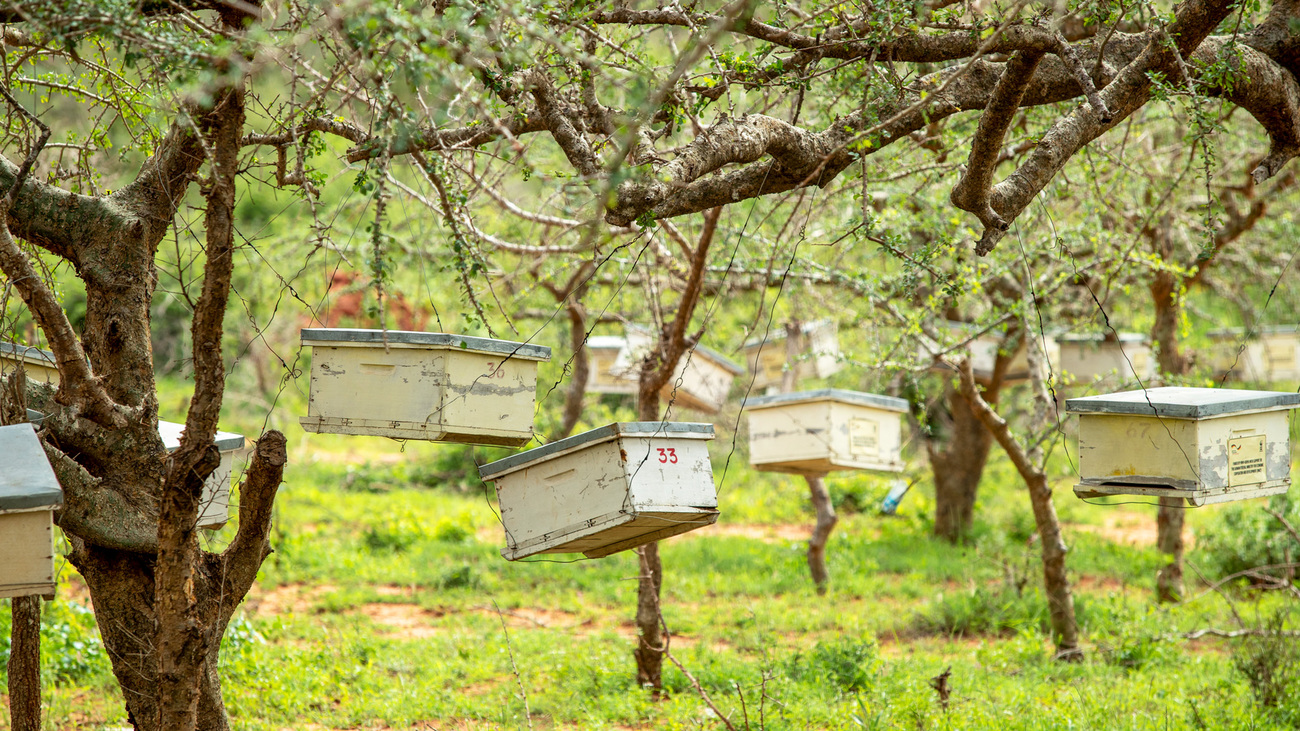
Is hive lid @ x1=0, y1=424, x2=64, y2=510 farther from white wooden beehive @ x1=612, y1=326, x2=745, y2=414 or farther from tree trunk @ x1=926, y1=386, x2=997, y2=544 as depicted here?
tree trunk @ x1=926, y1=386, x2=997, y2=544

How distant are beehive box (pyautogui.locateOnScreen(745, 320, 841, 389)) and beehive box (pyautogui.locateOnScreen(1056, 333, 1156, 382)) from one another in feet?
6.61

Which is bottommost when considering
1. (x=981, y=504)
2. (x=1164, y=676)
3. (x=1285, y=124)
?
(x=1164, y=676)

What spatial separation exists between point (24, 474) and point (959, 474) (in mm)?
8832

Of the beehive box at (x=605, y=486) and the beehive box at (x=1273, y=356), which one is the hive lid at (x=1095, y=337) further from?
the beehive box at (x=605, y=486)

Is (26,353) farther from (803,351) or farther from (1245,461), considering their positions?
(803,351)

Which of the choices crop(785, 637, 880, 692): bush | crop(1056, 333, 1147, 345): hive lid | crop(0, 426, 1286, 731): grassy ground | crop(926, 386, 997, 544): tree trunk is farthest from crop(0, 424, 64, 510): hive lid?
crop(926, 386, 997, 544): tree trunk

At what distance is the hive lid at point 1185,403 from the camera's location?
12.9ft

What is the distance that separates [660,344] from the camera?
21.1ft

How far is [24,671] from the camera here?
4.22 m

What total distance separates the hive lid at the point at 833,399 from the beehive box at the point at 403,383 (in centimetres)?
300

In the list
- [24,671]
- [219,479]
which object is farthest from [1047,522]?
[24,671]

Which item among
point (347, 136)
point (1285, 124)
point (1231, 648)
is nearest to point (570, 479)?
point (347, 136)

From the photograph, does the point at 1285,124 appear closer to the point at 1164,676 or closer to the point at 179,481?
the point at 1164,676

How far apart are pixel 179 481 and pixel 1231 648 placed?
6730mm
